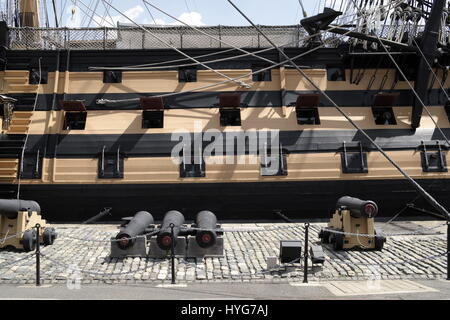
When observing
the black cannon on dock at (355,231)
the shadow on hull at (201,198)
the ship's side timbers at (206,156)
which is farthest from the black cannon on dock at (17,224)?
the black cannon on dock at (355,231)

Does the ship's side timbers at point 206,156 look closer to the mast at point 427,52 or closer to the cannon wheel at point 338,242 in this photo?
the mast at point 427,52

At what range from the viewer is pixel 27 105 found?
1341 cm

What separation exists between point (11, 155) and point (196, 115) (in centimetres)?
585

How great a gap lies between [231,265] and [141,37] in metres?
10.0

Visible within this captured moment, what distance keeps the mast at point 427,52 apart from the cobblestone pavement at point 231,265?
184 inches

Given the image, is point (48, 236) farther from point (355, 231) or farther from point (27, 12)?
point (27, 12)

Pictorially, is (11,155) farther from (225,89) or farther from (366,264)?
(366,264)

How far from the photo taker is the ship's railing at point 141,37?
14336 mm

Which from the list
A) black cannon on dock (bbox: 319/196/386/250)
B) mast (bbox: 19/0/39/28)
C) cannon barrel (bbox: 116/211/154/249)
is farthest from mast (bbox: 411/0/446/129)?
mast (bbox: 19/0/39/28)

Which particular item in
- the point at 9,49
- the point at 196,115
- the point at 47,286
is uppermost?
the point at 9,49

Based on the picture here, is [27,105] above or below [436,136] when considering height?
above

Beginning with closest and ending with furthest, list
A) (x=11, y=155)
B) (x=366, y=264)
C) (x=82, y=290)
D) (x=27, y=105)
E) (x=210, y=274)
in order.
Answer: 1. (x=82, y=290)
2. (x=210, y=274)
3. (x=366, y=264)
4. (x=11, y=155)
5. (x=27, y=105)

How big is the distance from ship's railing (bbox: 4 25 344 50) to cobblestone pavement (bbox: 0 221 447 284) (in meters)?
7.62
